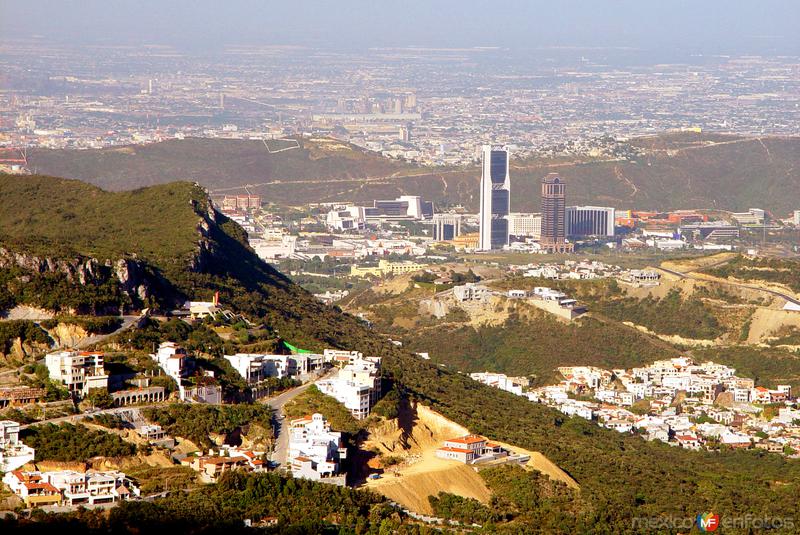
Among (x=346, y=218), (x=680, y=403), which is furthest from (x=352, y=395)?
(x=346, y=218)

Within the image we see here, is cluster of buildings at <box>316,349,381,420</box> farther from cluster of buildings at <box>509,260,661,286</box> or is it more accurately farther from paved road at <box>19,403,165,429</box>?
cluster of buildings at <box>509,260,661,286</box>

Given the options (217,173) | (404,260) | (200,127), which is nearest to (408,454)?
(404,260)

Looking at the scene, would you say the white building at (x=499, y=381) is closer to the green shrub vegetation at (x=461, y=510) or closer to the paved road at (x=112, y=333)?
the paved road at (x=112, y=333)

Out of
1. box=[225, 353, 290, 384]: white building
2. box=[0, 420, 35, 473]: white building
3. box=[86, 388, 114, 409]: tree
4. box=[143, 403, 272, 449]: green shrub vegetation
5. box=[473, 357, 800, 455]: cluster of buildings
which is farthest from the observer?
box=[473, 357, 800, 455]: cluster of buildings

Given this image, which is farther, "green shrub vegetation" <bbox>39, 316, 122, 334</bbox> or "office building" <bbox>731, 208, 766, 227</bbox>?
"office building" <bbox>731, 208, 766, 227</bbox>

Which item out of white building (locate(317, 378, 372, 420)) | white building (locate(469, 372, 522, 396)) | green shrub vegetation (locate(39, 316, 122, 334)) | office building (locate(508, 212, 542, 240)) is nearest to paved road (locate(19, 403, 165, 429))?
green shrub vegetation (locate(39, 316, 122, 334))

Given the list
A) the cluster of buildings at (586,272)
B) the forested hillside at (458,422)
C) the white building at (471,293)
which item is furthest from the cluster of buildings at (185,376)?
the cluster of buildings at (586,272)

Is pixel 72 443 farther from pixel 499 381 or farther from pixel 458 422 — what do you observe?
pixel 499 381

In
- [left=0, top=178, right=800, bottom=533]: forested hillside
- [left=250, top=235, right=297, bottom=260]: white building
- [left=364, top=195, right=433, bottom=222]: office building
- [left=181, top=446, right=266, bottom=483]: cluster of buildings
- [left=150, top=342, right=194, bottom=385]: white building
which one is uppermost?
[left=150, top=342, right=194, bottom=385]: white building
